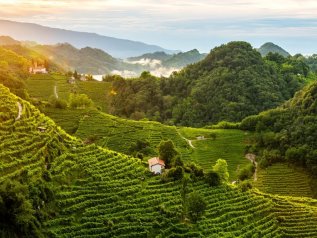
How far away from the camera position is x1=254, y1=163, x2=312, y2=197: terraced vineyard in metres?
63.2

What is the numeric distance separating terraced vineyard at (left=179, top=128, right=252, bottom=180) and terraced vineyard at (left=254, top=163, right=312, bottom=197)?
166 inches

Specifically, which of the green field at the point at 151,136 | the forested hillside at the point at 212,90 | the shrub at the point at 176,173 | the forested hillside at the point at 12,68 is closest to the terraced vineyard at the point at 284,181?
the green field at the point at 151,136

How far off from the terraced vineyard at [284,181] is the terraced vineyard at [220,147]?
13.8 ft

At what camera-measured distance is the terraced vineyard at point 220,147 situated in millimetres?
72312

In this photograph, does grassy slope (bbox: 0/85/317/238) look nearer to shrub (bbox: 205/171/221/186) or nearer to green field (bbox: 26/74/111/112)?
shrub (bbox: 205/171/221/186)

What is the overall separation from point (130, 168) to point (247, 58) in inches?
3268

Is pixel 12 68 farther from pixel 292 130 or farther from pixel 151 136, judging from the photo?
pixel 292 130

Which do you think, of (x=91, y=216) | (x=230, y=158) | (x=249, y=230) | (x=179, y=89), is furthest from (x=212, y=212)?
(x=179, y=89)

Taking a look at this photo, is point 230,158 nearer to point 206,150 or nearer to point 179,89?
point 206,150

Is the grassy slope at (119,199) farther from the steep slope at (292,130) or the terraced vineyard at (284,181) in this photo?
the steep slope at (292,130)

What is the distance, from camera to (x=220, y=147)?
78125mm

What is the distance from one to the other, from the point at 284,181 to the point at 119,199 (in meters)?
33.5

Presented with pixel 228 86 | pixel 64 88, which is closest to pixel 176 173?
pixel 228 86

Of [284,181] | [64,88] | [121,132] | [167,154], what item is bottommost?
[284,181]
